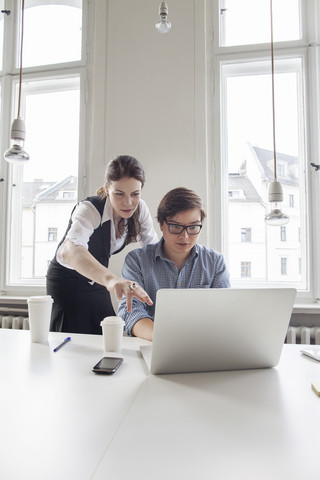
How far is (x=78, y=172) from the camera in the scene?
2555 millimetres

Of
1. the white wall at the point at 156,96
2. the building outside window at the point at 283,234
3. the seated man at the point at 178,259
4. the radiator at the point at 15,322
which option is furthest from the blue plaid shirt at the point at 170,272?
the radiator at the point at 15,322

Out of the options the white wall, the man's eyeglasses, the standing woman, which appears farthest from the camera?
the white wall

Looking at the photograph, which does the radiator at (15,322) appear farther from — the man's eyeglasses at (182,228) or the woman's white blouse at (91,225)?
the man's eyeglasses at (182,228)

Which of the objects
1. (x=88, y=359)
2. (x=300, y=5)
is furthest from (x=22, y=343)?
(x=300, y=5)

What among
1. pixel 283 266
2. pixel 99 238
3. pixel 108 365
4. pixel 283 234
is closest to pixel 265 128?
pixel 283 234

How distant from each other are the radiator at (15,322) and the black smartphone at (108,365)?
5.87 feet

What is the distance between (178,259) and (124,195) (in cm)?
40

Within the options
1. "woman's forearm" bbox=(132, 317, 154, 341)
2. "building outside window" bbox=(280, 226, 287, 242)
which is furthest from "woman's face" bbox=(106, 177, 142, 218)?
"building outside window" bbox=(280, 226, 287, 242)

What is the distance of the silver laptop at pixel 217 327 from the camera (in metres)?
0.78

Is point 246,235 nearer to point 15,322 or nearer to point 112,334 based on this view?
point 112,334

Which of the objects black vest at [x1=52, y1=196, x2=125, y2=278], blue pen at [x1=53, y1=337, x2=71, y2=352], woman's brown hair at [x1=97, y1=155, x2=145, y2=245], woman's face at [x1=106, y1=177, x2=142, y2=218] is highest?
woman's brown hair at [x1=97, y1=155, x2=145, y2=245]

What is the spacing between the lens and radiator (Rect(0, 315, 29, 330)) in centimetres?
246

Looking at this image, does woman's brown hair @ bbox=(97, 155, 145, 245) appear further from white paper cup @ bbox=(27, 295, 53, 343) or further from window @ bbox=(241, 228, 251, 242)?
Answer: window @ bbox=(241, 228, 251, 242)

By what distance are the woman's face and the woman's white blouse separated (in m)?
0.08
